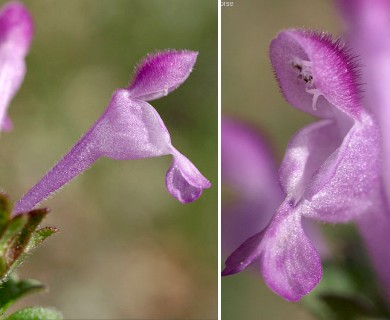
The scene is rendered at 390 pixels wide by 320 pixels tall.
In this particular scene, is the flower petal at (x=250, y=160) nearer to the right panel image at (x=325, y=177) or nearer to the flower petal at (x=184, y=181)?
the right panel image at (x=325, y=177)

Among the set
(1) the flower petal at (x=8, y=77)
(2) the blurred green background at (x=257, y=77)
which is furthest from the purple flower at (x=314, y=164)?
(2) the blurred green background at (x=257, y=77)

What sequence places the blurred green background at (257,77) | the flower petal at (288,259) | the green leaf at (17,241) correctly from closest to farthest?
1. the green leaf at (17,241)
2. the flower petal at (288,259)
3. the blurred green background at (257,77)

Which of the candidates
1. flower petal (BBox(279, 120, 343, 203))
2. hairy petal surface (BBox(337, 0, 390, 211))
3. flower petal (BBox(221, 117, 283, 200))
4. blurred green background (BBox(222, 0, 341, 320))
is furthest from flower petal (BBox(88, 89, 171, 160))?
blurred green background (BBox(222, 0, 341, 320))

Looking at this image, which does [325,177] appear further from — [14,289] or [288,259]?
[14,289]

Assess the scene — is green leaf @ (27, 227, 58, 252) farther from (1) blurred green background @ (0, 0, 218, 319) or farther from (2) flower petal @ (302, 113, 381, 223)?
(1) blurred green background @ (0, 0, 218, 319)

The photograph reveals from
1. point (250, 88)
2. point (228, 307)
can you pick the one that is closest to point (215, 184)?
point (250, 88)

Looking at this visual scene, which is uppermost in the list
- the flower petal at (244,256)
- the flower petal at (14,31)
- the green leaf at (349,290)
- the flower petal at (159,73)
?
the flower petal at (14,31)
